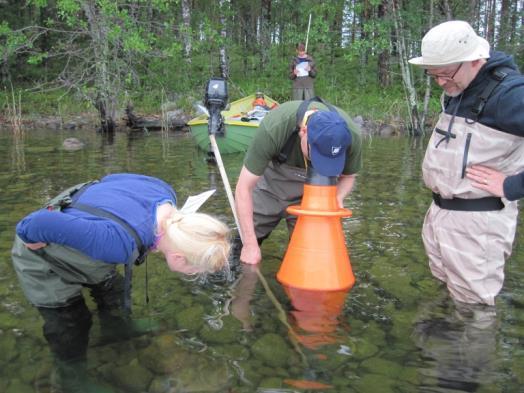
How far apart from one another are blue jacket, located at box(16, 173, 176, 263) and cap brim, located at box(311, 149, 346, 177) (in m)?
0.98

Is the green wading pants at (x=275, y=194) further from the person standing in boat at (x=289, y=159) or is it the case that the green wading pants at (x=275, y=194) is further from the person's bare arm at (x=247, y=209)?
the person's bare arm at (x=247, y=209)

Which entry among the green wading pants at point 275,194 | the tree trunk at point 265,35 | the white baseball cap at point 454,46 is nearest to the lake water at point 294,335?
the green wading pants at point 275,194

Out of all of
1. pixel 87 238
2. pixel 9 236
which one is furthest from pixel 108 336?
pixel 9 236

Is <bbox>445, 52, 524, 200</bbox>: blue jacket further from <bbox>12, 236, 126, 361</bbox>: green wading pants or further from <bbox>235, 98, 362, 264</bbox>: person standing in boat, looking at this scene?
<bbox>12, 236, 126, 361</bbox>: green wading pants

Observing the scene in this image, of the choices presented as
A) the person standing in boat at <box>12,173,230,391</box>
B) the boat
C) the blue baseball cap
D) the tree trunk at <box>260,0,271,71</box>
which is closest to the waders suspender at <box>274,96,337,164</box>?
the blue baseball cap

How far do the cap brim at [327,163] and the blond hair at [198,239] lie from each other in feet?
2.82

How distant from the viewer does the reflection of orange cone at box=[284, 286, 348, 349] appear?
3118 mm

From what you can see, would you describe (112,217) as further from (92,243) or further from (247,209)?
(247,209)

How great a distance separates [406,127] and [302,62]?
383cm

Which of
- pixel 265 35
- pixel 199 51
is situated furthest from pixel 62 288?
pixel 265 35

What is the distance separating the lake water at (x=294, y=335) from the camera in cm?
269

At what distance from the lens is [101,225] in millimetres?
2492

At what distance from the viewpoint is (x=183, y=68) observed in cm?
2194

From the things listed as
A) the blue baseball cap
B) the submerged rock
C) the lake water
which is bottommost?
the submerged rock
